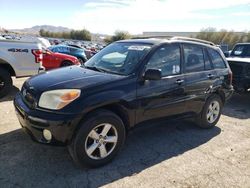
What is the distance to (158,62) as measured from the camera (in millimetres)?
4266

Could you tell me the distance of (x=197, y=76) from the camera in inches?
192

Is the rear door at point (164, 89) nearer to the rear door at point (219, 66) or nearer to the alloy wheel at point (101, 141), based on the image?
the alloy wheel at point (101, 141)

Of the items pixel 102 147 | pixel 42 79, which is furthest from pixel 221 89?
pixel 42 79

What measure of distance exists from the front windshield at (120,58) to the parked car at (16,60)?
306cm

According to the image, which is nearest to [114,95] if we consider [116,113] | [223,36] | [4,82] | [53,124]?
[116,113]

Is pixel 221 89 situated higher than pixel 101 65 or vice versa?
pixel 101 65

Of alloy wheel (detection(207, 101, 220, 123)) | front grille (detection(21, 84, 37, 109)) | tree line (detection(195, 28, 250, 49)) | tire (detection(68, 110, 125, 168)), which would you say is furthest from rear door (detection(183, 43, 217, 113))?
tree line (detection(195, 28, 250, 49))

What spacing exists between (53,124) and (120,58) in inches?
67.0

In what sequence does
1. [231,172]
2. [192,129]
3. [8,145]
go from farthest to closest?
[192,129] → [8,145] → [231,172]

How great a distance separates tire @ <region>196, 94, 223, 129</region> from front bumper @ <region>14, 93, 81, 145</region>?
2846 millimetres

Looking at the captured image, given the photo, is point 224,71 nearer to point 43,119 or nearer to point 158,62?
point 158,62

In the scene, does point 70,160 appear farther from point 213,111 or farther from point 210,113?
point 213,111

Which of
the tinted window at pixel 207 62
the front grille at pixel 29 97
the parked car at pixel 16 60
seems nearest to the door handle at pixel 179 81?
the tinted window at pixel 207 62

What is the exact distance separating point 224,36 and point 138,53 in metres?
51.1
